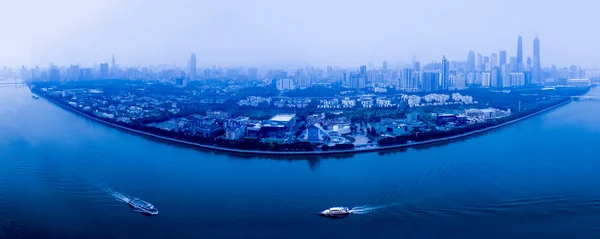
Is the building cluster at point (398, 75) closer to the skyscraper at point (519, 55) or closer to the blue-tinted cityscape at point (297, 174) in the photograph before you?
the skyscraper at point (519, 55)

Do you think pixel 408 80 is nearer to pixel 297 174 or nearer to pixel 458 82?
pixel 458 82

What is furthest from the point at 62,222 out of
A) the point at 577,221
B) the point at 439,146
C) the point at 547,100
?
the point at 547,100

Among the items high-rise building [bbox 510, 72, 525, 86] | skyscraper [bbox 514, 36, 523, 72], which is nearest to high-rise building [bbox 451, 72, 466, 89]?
high-rise building [bbox 510, 72, 525, 86]

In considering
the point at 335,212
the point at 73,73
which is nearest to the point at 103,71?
the point at 73,73

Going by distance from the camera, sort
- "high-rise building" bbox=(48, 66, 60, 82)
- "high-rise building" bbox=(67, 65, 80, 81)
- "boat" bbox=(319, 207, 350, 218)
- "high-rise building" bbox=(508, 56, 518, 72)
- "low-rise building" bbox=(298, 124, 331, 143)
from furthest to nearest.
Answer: "high-rise building" bbox=(67, 65, 80, 81) → "high-rise building" bbox=(508, 56, 518, 72) → "high-rise building" bbox=(48, 66, 60, 82) → "low-rise building" bbox=(298, 124, 331, 143) → "boat" bbox=(319, 207, 350, 218)

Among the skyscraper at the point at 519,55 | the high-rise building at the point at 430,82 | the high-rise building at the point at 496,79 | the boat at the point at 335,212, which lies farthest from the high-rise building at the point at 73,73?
the boat at the point at 335,212

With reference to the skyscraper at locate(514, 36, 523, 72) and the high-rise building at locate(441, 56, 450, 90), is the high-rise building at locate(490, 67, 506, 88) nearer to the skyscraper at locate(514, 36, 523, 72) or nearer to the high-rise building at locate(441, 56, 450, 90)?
the high-rise building at locate(441, 56, 450, 90)
